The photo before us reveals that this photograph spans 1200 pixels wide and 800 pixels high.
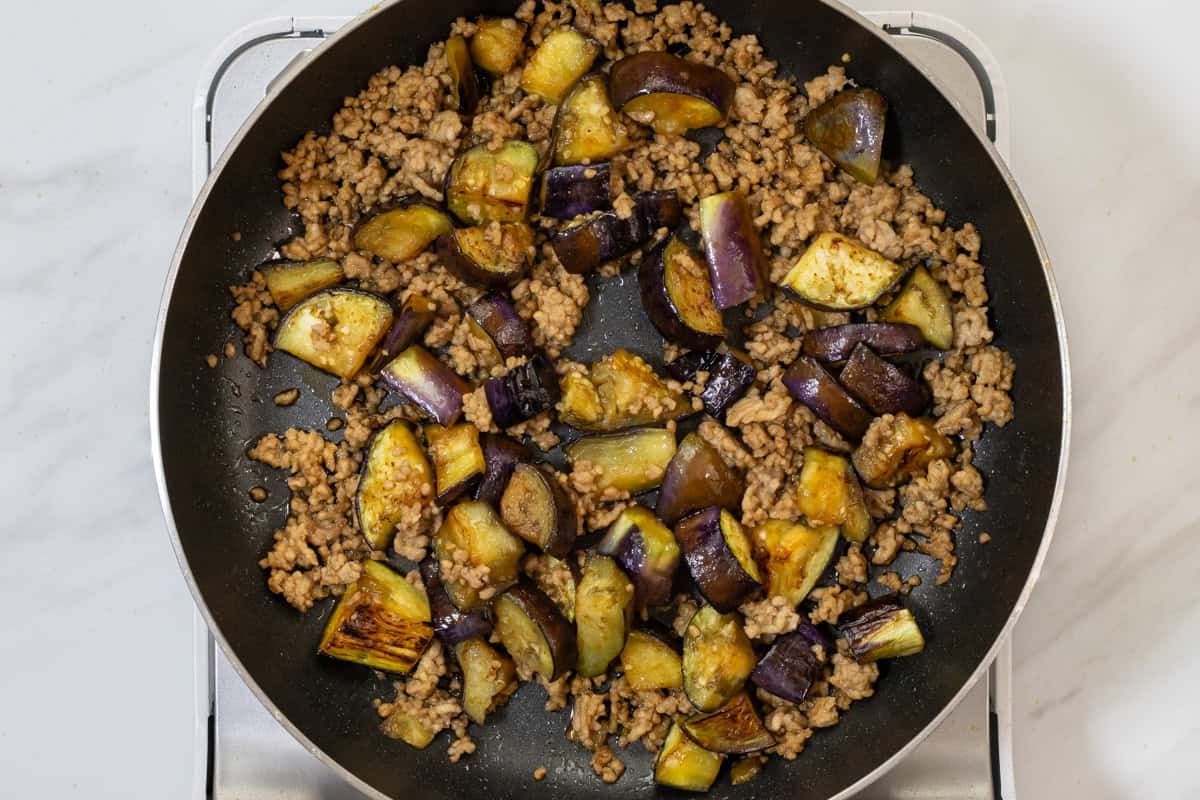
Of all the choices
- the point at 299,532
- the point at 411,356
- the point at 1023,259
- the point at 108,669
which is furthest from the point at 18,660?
the point at 1023,259

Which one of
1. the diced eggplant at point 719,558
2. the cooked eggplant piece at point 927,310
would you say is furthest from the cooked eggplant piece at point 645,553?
the cooked eggplant piece at point 927,310

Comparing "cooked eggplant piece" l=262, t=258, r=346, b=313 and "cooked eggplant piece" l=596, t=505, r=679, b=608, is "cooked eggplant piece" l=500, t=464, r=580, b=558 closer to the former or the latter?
"cooked eggplant piece" l=596, t=505, r=679, b=608

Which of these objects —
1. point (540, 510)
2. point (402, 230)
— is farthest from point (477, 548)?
point (402, 230)

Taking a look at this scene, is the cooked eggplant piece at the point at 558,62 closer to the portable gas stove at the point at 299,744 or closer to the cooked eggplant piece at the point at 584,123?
the cooked eggplant piece at the point at 584,123

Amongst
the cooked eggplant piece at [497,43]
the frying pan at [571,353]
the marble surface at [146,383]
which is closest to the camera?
the frying pan at [571,353]

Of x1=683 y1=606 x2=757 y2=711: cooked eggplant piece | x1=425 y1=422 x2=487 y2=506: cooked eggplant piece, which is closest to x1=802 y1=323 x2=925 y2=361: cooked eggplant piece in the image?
x1=683 y1=606 x2=757 y2=711: cooked eggplant piece

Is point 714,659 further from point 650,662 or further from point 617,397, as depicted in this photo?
point 617,397

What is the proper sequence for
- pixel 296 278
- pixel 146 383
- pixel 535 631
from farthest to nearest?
pixel 146 383 → pixel 296 278 → pixel 535 631
